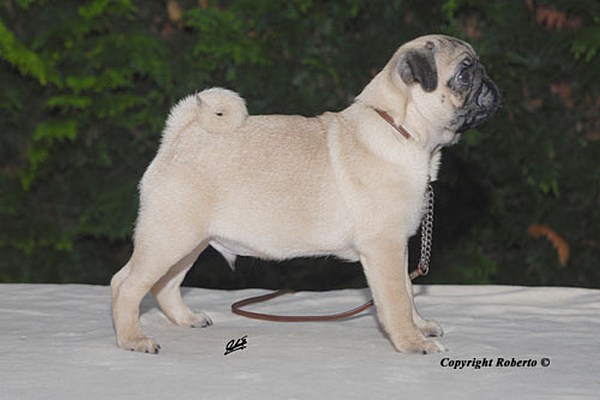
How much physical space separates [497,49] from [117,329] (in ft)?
8.80

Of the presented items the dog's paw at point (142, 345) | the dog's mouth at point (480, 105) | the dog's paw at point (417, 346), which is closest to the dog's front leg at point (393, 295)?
the dog's paw at point (417, 346)

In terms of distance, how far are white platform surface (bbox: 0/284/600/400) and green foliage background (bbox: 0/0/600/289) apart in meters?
1.03

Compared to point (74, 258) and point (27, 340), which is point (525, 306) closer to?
point (27, 340)

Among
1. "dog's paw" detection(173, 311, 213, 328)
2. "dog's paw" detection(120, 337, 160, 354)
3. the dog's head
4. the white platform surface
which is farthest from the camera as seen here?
"dog's paw" detection(173, 311, 213, 328)

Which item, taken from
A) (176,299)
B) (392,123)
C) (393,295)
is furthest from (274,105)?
(393,295)

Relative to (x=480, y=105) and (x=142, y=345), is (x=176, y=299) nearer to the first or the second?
(x=142, y=345)

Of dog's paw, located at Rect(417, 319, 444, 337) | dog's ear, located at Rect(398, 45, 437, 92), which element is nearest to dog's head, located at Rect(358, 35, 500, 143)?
dog's ear, located at Rect(398, 45, 437, 92)

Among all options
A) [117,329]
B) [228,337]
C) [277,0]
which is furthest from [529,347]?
[277,0]

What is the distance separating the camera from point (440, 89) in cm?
322

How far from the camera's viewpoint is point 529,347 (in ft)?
10.4

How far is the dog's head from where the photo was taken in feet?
10.5

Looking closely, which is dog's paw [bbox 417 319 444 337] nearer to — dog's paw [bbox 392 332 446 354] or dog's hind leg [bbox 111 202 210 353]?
dog's paw [bbox 392 332 446 354]

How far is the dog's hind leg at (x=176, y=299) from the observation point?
3.56m

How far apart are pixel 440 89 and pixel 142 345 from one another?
1.28 m
